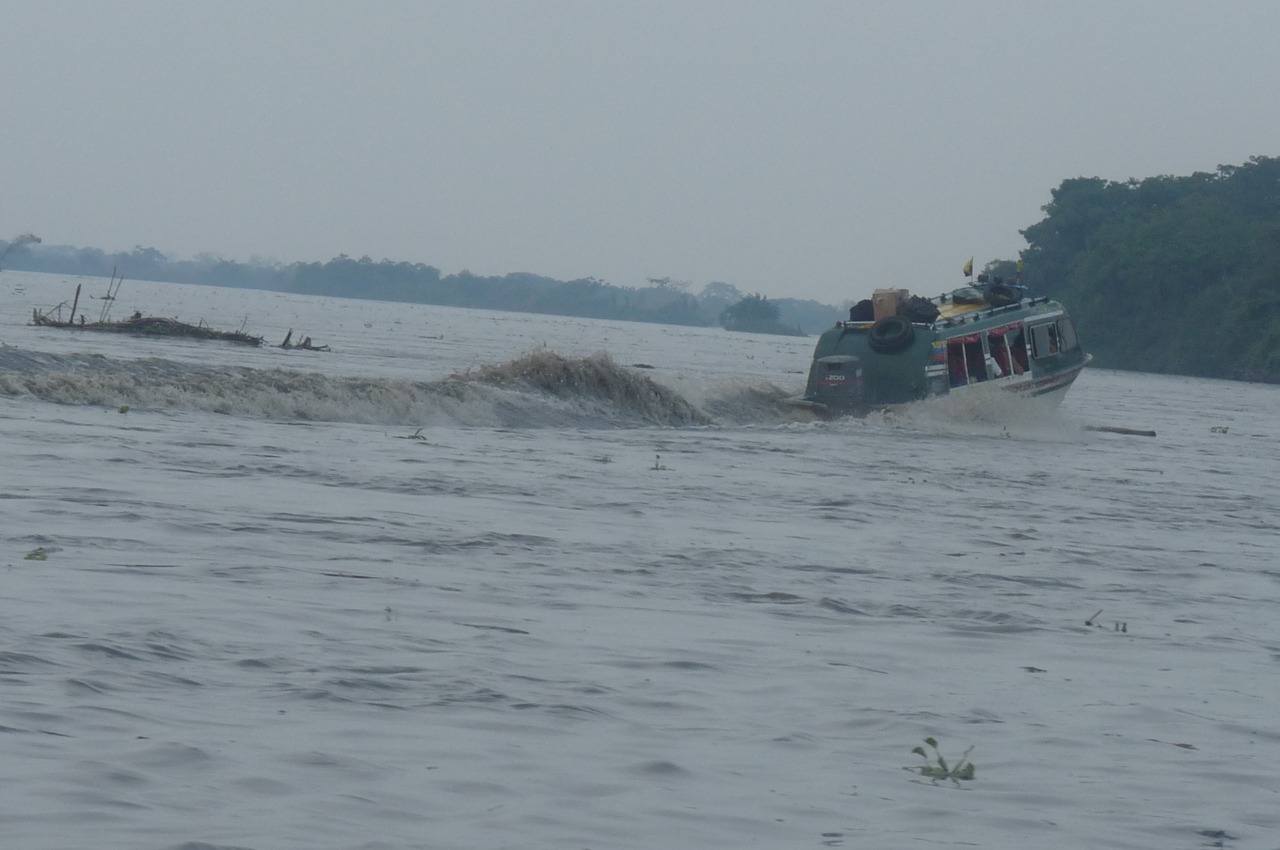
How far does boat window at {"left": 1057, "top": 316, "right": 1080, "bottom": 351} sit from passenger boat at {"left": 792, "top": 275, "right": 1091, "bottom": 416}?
327mm

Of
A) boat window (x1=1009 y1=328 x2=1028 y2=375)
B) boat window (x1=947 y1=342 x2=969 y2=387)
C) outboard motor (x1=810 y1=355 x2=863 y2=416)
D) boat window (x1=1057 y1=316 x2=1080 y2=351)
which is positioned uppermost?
boat window (x1=1057 y1=316 x2=1080 y2=351)

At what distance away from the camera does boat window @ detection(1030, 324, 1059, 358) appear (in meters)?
29.9

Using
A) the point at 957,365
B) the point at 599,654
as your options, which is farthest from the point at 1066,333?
the point at 599,654

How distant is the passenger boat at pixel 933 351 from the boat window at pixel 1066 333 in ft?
1.07

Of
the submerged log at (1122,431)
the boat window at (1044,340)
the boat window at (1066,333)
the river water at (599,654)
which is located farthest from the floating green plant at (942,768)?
the boat window at (1066,333)

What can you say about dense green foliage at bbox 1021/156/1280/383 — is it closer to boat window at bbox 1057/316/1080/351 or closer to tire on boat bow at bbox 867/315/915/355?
boat window at bbox 1057/316/1080/351

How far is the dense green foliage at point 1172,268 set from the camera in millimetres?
88312

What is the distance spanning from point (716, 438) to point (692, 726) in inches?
721

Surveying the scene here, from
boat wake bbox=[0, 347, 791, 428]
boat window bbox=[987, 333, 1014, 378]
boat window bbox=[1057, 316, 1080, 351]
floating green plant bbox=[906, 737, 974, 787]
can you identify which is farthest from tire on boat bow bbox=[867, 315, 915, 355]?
floating green plant bbox=[906, 737, 974, 787]

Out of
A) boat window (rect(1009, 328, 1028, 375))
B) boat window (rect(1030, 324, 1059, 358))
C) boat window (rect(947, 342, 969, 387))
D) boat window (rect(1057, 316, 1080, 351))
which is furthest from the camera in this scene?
boat window (rect(1057, 316, 1080, 351))

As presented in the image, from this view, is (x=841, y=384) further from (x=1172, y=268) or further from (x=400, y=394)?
(x=1172, y=268)

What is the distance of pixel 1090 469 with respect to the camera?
2184 centimetres

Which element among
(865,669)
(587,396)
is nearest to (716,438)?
(587,396)

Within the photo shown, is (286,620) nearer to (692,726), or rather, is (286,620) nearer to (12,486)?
(692,726)
